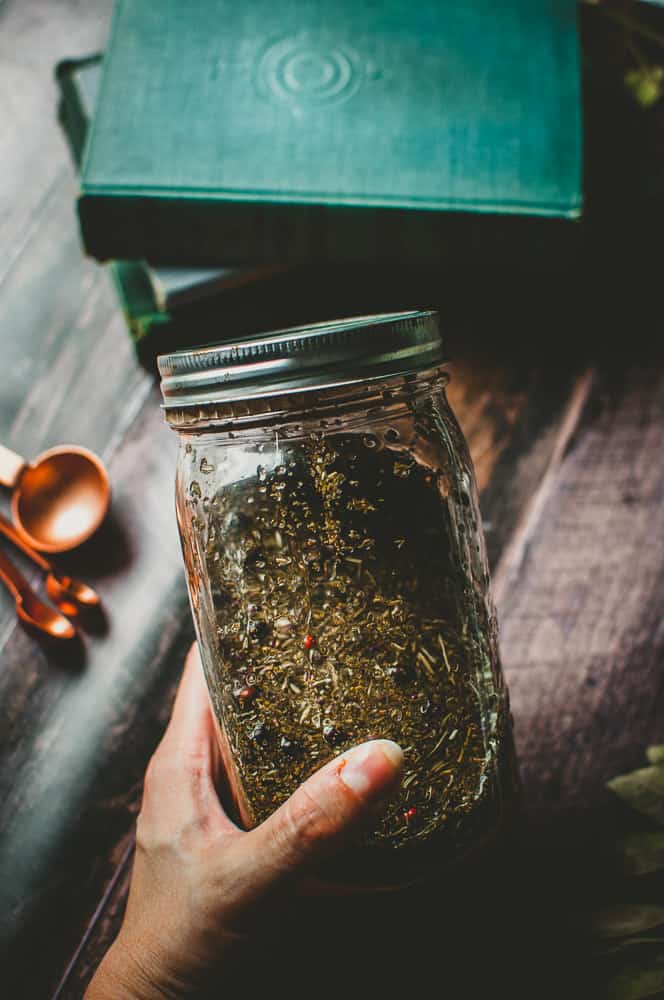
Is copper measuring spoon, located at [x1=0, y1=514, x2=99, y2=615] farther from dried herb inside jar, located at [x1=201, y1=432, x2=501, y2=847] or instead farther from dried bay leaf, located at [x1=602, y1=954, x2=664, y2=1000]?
dried bay leaf, located at [x1=602, y1=954, x2=664, y2=1000]

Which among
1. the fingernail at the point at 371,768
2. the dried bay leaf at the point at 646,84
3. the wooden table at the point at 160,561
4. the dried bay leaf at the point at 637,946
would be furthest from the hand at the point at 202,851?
the dried bay leaf at the point at 646,84

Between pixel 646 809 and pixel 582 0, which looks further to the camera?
pixel 582 0

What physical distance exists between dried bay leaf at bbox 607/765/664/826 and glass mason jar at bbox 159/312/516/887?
0.60ft

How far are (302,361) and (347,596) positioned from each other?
18 centimetres

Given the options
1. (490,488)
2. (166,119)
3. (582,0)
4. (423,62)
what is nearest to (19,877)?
(490,488)

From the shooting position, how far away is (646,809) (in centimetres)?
71

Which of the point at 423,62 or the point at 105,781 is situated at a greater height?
the point at 423,62

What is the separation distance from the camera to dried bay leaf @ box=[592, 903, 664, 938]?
2.23 feet

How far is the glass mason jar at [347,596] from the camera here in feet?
1.78

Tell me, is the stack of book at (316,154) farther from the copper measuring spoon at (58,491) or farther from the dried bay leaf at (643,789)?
the dried bay leaf at (643,789)

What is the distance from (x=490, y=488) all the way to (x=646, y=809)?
0.37m

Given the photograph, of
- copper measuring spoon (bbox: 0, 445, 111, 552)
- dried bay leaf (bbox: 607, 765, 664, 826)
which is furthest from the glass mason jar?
copper measuring spoon (bbox: 0, 445, 111, 552)

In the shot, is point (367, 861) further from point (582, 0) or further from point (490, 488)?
point (582, 0)

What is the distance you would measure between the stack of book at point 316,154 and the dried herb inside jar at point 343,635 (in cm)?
36
